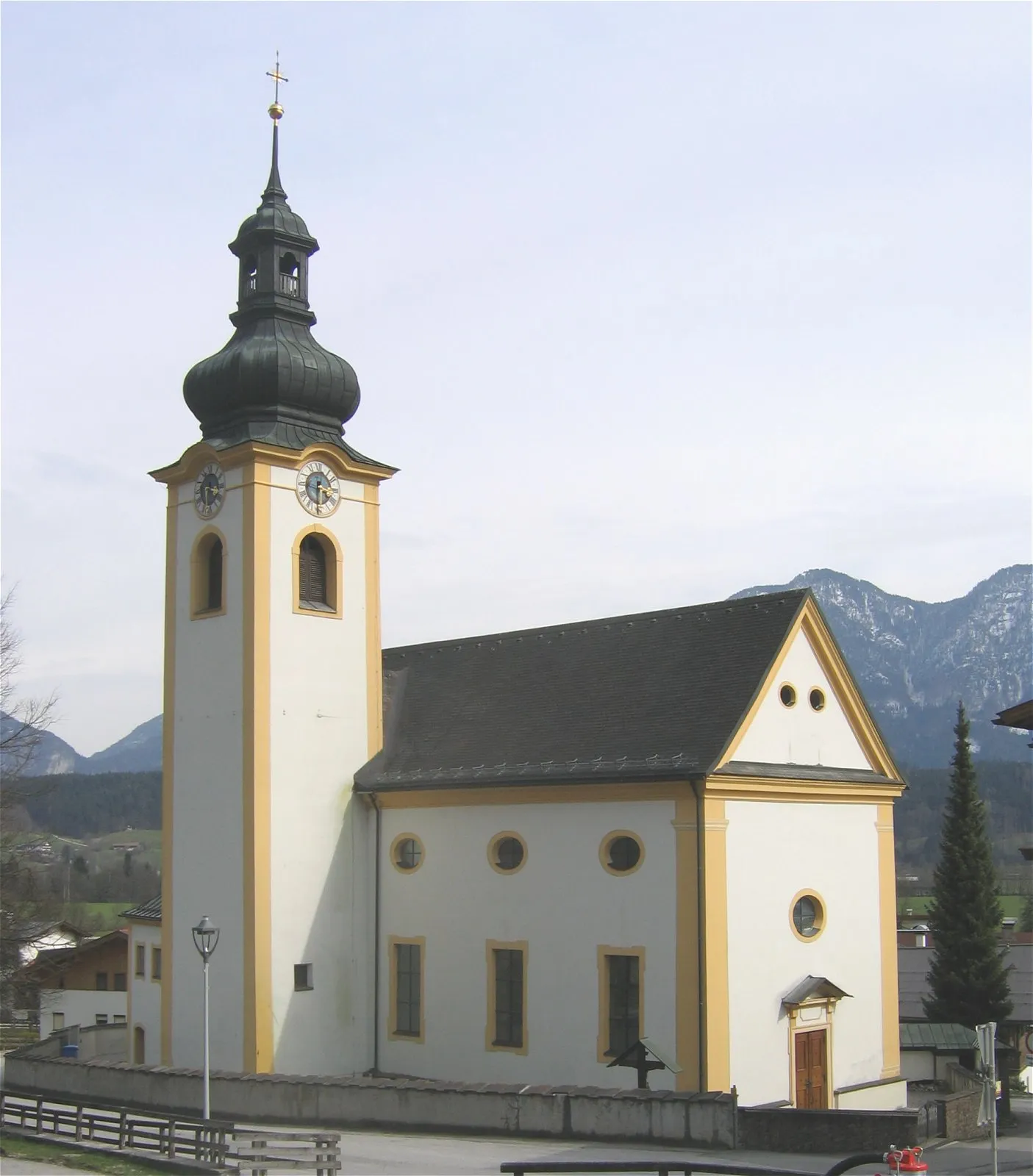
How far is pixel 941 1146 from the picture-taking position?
2838 cm

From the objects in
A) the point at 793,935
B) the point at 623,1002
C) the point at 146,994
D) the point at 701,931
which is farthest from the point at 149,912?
the point at 793,935

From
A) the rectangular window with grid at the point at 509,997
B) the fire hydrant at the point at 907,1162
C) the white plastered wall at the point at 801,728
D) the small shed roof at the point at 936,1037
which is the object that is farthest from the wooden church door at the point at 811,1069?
the small shed roof at the point at 936,1037

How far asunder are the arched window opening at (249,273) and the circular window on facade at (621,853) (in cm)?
1453

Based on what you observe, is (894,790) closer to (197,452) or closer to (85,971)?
(197,452)

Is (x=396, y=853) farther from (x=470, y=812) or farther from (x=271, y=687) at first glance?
(x=271, y=687)

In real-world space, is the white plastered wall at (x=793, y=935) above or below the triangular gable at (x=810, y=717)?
below

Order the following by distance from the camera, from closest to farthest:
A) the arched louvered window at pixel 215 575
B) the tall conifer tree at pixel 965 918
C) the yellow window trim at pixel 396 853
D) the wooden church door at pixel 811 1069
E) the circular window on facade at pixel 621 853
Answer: the circular window on facade at pixel 621 853, the wooden church door at pixel 811 1069, the yellow window trim at pixel 396 853, the arched louvered window at pixel 215 575, the tall conifer tree at pixel 965 918

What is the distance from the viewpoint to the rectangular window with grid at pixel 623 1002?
26.4m

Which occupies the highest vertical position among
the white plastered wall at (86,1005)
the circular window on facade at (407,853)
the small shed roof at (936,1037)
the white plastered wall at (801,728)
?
the white plastered wall at (801,728)

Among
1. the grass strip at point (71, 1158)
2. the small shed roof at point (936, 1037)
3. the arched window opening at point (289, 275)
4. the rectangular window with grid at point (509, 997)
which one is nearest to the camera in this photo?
the grass strip at point (71, 1158)

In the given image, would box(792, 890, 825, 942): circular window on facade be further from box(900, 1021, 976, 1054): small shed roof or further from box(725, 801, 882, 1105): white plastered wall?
box(900, 1021, 976, 1054): small shed roof

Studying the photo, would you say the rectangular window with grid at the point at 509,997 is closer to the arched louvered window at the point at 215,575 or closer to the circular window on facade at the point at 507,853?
the circular window on facade at the point at 507,853

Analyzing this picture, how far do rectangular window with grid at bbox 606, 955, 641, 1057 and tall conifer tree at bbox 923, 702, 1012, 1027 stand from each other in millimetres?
23633

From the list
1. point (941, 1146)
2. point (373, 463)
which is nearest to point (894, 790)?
point (941, 1146)
